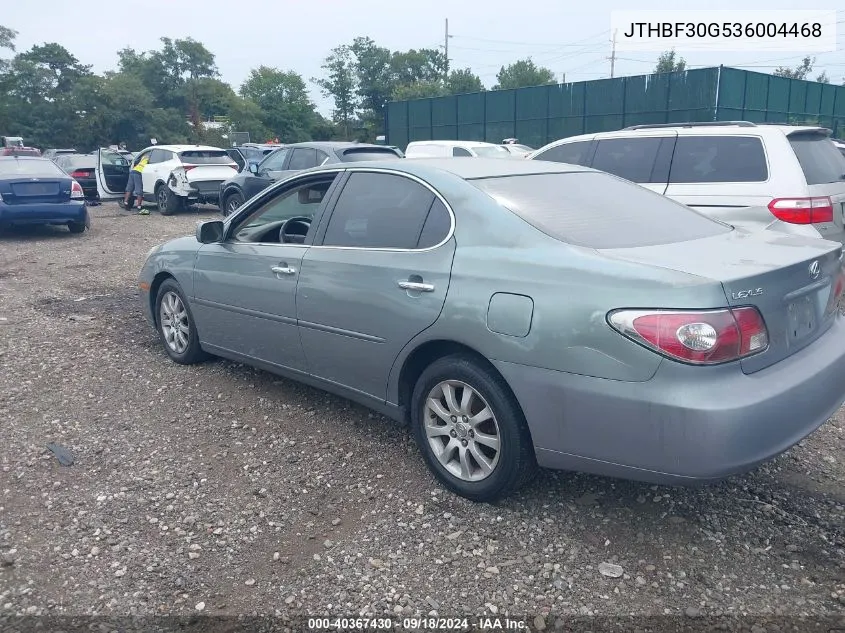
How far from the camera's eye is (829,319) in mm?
3500

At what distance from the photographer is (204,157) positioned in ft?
55.0

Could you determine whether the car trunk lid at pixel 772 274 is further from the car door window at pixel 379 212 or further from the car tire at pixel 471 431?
the car door window at pixel 379 212

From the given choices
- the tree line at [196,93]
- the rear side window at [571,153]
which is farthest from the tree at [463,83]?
the rear side window at [571,153]

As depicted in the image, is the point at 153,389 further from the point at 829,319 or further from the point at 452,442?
the point at 829,319

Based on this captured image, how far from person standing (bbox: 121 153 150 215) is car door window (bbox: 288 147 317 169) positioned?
520 centimetres

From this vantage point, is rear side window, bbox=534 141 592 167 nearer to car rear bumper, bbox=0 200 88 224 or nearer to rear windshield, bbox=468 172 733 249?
rear windshield, bbox=468 172 733 249

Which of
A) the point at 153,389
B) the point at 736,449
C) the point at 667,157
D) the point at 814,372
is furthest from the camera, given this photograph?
the point at 667,157

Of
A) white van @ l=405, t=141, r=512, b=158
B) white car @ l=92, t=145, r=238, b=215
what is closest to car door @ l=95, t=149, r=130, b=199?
white car @ l=92, t=145, r=238, b=215

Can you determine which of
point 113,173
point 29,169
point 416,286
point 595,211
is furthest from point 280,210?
point 113,173

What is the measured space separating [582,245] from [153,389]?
3.33 m

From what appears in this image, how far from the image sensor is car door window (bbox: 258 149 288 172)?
44.4ft

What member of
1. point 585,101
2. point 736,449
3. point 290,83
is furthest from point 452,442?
point 290,83

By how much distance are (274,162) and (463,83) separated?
54.3m

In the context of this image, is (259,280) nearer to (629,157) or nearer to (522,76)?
(629,157)
